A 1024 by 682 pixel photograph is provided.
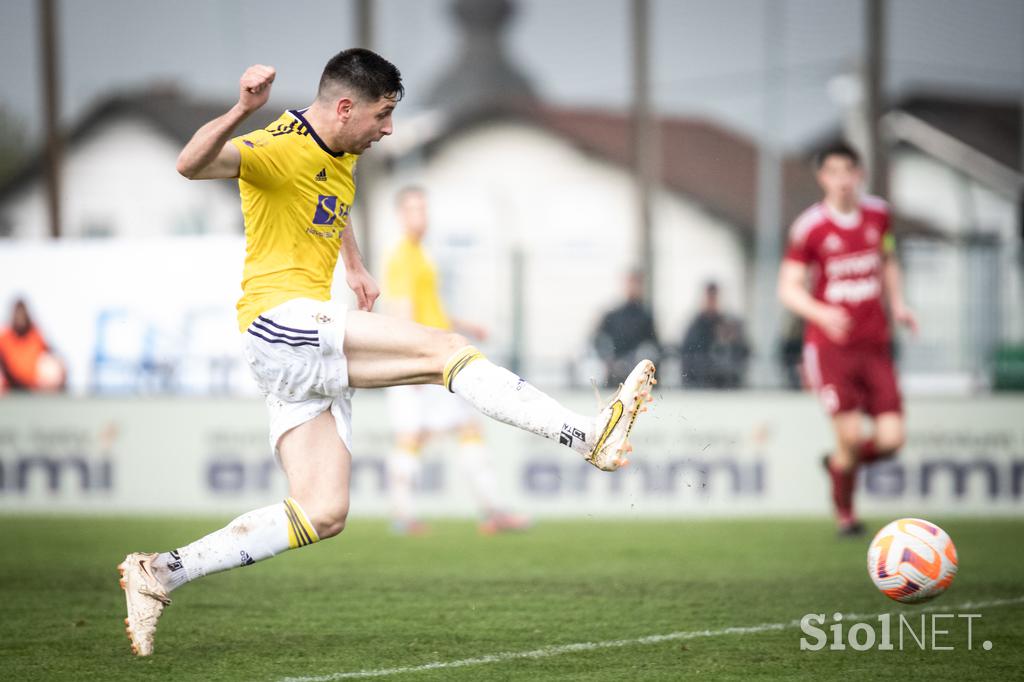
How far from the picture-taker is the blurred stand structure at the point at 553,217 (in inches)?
580

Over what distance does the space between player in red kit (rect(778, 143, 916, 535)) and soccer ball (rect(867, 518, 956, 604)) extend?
4.00 meters

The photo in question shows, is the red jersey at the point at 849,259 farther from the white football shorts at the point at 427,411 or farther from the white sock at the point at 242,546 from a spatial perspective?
the white sock at the point at 242,546

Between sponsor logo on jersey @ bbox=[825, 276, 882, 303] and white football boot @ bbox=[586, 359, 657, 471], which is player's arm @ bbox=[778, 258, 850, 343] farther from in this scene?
white football boot @ bbox=[586, 359, 657, 471]

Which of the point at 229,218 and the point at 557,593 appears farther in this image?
the point at 229,218

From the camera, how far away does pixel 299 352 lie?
18.7 ft

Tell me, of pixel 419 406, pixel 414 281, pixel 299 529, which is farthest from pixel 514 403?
pixel 419 406

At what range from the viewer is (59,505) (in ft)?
46.0

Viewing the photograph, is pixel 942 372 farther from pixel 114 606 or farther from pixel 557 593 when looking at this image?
pixel 114 606

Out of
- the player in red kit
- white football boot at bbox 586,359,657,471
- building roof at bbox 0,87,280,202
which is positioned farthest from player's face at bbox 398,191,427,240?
building roof at bbox 0,87,280,202

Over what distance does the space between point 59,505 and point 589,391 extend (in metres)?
5.30

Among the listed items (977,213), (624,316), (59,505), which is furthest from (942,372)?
(977,213)

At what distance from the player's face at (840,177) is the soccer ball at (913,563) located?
177 inches

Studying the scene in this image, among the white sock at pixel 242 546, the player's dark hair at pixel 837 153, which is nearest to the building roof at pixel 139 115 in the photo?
the player's dark hair at pixel 837 153

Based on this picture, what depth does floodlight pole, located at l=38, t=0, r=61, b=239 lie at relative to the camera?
1930cm
